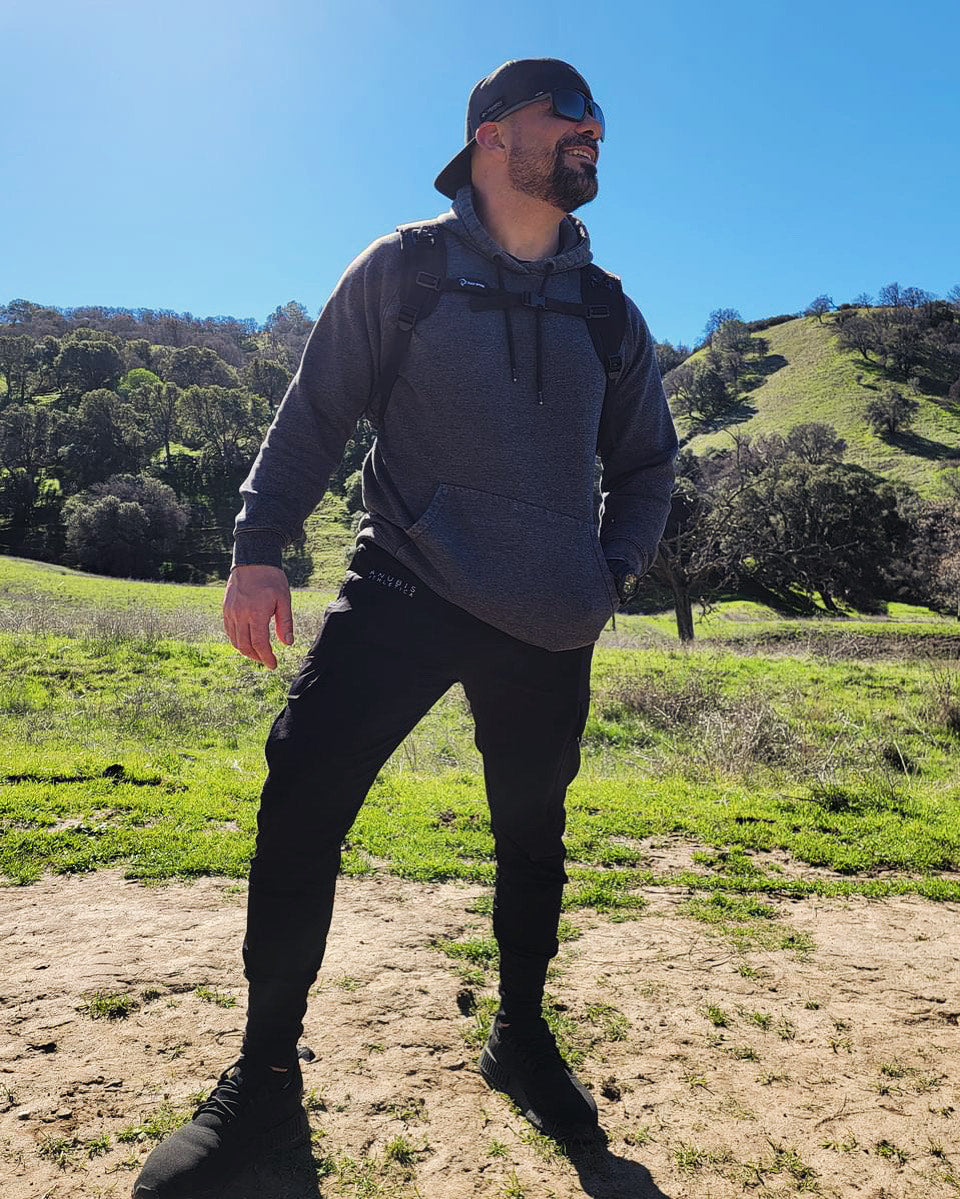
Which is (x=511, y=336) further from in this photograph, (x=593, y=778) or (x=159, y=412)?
(x=159, y=412)

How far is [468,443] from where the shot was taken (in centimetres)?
220

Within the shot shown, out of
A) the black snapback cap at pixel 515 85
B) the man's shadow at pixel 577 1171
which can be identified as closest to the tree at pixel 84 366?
the black snapback cap at pixel 515 85

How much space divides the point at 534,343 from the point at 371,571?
0.80m

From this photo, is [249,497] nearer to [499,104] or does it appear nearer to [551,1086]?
[499,104]

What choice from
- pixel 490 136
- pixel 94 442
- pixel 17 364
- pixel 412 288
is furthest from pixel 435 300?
pixel 17 364

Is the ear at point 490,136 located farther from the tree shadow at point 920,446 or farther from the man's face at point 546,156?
the tree shadow at point 920,446

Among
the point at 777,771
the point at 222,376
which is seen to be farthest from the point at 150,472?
the point at 777,771

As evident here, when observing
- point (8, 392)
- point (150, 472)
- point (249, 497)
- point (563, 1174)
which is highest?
point (8, 392)

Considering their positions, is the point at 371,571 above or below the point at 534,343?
below

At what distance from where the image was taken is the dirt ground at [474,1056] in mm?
2105

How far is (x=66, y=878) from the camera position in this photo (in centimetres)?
403

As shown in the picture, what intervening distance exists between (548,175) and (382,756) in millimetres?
1771

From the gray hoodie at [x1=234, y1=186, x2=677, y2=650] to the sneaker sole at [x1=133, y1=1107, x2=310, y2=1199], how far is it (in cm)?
144

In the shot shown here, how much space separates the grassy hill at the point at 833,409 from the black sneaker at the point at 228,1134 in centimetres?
6064
